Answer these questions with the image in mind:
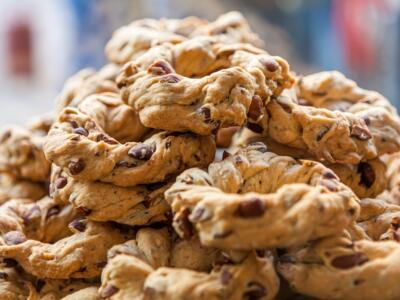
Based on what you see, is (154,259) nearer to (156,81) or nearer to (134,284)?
(134,284)

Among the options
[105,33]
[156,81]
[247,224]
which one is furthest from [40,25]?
[247,224]

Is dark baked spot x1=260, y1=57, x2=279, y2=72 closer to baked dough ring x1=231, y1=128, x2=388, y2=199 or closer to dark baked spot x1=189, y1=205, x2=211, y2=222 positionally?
baked dough ring x1=231, y1=128, x2=388, y2=199

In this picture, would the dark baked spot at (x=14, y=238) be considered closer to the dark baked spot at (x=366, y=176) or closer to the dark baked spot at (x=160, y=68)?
the dark baked spot at (x=160, y=68)

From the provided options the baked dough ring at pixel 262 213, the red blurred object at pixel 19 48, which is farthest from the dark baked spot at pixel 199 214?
the red blurred object at pixel 19 48

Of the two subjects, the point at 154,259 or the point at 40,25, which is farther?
the point at 40,25

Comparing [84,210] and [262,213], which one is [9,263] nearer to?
[84,210]

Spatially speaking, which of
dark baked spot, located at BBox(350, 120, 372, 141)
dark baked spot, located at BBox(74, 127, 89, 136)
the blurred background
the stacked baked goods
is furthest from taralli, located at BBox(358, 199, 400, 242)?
the blurred background
